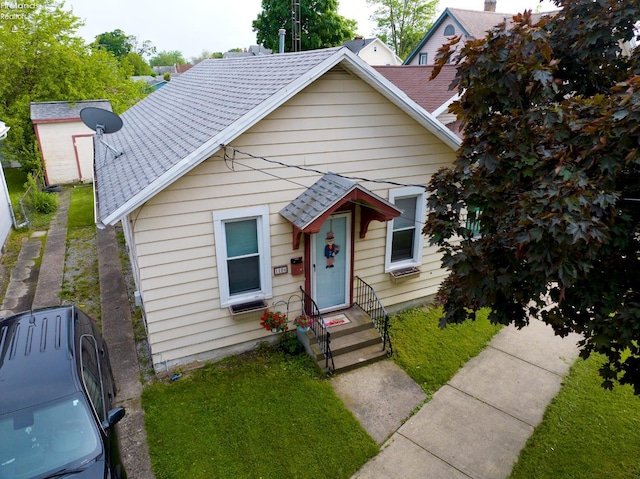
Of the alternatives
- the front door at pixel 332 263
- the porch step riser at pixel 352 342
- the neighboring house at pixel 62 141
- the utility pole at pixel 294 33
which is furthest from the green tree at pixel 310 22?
the porch step riser at pixel 352 342

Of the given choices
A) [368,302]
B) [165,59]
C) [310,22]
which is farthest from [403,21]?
[165,59]

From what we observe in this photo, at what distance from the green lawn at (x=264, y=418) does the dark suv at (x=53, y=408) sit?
3.24 feet

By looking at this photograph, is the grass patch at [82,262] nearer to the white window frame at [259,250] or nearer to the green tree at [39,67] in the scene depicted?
the white window frame at [259,250]

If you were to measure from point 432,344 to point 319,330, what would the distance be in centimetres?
238

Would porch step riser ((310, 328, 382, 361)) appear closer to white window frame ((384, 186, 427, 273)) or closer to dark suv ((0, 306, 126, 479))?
white window frame ((384, 186, 427, 273))

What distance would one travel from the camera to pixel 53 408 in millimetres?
4973

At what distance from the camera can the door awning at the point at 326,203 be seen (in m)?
7.08

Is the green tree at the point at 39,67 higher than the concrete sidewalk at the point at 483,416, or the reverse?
the green tree at the point at 39,67

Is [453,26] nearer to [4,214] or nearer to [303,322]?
[4,214]

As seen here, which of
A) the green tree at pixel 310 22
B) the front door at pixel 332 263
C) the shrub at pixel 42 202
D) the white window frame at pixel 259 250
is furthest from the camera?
the green tree at pixel 310 22

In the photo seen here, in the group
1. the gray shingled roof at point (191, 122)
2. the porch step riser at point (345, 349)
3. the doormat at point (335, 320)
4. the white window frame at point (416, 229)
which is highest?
the gray shingled roof at point (191, 122)

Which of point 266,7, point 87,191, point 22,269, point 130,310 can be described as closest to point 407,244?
point 130,310

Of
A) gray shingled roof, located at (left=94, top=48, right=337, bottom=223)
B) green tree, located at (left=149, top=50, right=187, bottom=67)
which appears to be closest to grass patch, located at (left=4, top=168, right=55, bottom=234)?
gray shingled roof, located at (left=94, top=48, right=337, bottom=223)

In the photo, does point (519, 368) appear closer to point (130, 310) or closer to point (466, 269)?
point (466, 269)
